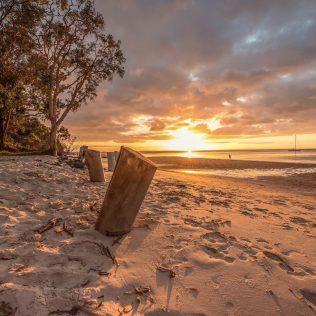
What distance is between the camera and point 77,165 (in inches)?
515

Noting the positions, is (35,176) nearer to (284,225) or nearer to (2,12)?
(284,225)

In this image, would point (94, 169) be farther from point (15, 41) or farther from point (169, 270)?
point (15, 41)

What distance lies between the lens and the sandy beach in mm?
2562

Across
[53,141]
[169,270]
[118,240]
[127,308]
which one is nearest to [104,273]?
[127,308]

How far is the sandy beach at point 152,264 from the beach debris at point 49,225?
0.03 m

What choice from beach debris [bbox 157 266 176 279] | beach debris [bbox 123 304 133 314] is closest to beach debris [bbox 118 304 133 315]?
beach debris [bbox 123 304 133 314]

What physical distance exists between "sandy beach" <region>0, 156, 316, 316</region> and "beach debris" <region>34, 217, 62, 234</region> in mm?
30

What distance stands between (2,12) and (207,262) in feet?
61.7

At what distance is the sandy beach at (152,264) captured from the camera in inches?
101

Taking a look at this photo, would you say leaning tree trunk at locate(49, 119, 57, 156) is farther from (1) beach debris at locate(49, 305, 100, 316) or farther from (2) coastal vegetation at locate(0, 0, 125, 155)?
(1) beach debris at locate(49, 305, 100, 316)

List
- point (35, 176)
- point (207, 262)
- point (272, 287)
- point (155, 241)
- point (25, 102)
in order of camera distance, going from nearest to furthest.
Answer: point (272, 287)
point (207, 262)
point (155, 241)
point (35, 176)
point (25, 102)

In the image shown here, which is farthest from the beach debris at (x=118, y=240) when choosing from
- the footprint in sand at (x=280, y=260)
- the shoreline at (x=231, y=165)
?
the shoreline at (x=231, y=165)

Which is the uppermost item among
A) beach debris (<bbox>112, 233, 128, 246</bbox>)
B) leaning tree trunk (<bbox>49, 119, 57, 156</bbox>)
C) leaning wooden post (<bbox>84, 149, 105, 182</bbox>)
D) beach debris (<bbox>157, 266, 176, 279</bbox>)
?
leaning tree trunk (<bbox>49, 119, 57, 156</bbox>)

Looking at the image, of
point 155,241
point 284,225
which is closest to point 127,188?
point 155,241
